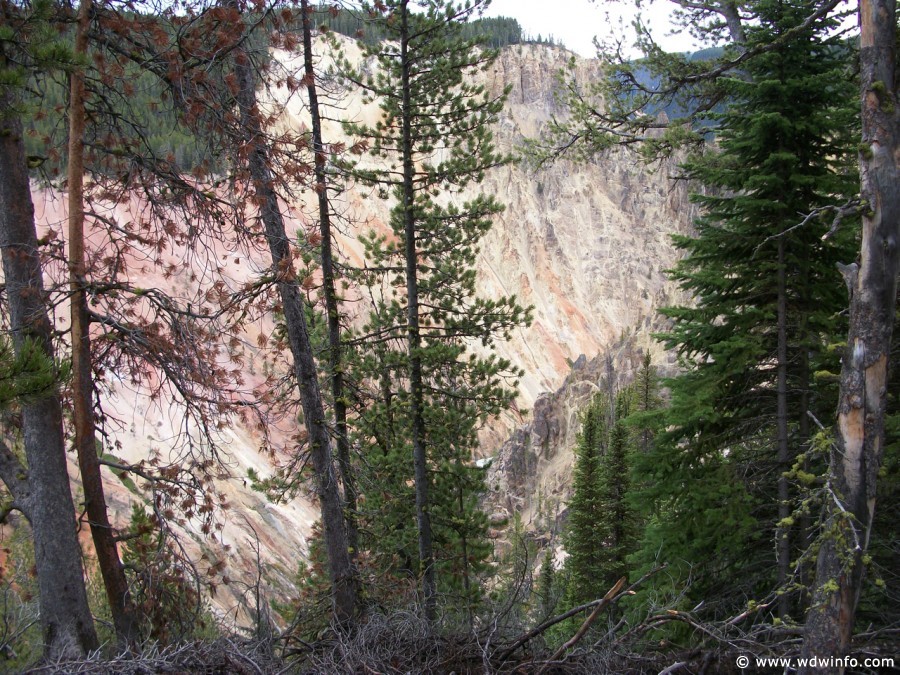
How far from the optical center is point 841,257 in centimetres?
738

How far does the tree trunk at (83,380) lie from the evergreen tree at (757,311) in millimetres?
5855

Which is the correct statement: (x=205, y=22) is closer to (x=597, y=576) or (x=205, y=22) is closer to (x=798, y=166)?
(x=798, y=166)

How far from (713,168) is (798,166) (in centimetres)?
96

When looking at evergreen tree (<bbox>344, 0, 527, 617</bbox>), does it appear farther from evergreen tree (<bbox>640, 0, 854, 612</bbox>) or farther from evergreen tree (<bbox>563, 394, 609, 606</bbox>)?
evergreen tree (<bbox>563, 394, 609, 606</bbox>)

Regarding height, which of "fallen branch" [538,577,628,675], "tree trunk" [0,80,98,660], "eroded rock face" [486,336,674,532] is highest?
"tree trunk" [0,80,98,660]

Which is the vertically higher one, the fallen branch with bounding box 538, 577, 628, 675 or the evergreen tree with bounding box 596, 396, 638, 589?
the fallen branch with bounding box 538, 577, 628, 675

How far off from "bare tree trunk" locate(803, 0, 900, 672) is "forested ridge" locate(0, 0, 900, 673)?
0.06 feet

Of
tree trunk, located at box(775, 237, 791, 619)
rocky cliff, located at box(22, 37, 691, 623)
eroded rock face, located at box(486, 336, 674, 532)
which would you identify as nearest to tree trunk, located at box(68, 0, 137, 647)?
tree trunk, located at box(775, 237, 791, 619)

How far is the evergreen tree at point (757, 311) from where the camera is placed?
7.21 meters

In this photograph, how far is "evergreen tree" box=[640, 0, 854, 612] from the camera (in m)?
7.21

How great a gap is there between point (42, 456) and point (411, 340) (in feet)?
21.8

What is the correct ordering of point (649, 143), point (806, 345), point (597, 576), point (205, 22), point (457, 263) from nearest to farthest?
point (205, 22) < point (649, 143) < point (806, 345) < point (457, 263) < point (597, 576)

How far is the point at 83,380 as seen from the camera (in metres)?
4.76

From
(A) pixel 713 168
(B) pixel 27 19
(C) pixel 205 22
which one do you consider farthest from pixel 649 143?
(B) pixel 27 19
